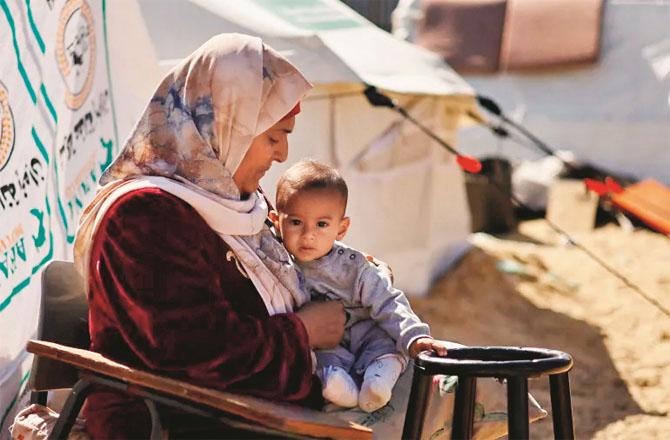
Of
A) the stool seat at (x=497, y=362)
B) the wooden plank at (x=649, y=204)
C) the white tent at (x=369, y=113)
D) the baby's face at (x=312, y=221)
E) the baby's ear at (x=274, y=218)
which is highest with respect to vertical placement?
the baby's face at (x=312, y=221)

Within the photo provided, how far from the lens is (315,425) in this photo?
226cm

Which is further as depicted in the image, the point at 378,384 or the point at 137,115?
the point at 137,115

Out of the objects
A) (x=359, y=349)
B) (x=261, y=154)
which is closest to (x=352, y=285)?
(x=359, y=349)

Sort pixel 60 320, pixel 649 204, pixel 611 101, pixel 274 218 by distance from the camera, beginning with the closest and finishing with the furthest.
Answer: pixel 60 320 < pixel 274 218 < pixel 649 204 < pixel 611 101

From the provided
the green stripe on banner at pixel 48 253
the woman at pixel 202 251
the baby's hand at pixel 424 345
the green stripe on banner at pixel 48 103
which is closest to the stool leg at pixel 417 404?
the baby's hand at pixel 424 345

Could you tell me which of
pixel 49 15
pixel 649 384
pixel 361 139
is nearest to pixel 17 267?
pixel 49 15

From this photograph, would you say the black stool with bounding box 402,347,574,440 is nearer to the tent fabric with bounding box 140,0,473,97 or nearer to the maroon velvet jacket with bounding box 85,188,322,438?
the maroon velvet jacket with bounding box 85,188,322,438

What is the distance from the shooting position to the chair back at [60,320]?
2.66 meters

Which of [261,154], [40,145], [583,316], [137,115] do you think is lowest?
[583,316]

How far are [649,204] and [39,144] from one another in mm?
5148

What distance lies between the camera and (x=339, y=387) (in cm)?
255

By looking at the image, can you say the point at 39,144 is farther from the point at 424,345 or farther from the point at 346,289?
the point at 424,345

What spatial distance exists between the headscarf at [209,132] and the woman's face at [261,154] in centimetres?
3

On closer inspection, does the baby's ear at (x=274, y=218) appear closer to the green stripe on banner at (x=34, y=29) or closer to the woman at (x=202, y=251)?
the woman at (x=202, y=251)
